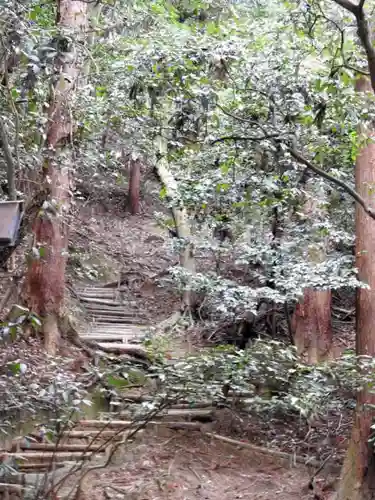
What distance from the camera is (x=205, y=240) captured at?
10633mm

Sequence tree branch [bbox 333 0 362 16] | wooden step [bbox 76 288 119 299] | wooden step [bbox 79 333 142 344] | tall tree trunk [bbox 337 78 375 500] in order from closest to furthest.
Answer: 1. tree branch [bbox 333 0 362 16]
2. tall tree trunk [bbox 337 78 375 500]
3. wooden step [bbox 79 333 142 344]
4. wooden step [bbox 76 288 119 299]

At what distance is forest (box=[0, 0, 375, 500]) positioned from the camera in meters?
4.29

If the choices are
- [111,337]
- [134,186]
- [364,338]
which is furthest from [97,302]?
[364,338]

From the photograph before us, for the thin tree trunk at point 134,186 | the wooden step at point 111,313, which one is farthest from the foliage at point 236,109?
the thin tree trunk at point 134,186

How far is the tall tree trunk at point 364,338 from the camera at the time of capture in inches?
223

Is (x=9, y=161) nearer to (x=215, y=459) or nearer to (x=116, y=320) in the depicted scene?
(x=215, y=459)

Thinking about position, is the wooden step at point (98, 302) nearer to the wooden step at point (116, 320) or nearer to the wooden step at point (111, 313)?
the wooden step at point (111, 313)

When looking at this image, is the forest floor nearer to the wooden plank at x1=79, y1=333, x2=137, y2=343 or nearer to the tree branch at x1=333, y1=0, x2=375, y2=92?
the wooden plank at x1=79, y1=333, x2=137, y2=343

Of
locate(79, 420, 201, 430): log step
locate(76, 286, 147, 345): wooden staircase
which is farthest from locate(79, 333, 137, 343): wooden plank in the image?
locate(79, 420, 201, 430): log step

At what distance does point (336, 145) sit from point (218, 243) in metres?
3.79

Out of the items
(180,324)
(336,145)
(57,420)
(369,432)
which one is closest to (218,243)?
(180,324)

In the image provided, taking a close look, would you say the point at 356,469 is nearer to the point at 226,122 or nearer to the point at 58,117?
the point at 226,122

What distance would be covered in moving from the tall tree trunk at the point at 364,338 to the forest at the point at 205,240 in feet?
0.06

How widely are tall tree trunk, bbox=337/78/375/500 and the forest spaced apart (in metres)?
0.02
